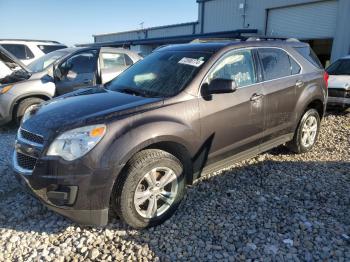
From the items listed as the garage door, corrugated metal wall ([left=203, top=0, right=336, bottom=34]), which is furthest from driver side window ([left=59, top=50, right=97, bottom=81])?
corrugated metal wall ([left=203, top=0, right=336, bottom=34])

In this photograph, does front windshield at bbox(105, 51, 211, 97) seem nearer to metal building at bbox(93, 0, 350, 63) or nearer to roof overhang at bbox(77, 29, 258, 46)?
roof overhang at bbox(77, 29, 258, 46)

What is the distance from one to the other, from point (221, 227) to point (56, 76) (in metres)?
5.12

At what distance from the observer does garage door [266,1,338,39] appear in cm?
1428

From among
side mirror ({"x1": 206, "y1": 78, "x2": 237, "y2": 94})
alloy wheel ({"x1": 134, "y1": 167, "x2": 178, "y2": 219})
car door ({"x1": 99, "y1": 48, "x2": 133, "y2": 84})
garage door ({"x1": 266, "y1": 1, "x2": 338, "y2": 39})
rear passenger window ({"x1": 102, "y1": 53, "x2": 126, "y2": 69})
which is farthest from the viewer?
garage door ({"x1": 266, "y1": 1, "x2": 338, "y2": 39})

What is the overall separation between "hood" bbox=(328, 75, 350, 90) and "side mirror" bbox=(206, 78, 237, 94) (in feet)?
19.5

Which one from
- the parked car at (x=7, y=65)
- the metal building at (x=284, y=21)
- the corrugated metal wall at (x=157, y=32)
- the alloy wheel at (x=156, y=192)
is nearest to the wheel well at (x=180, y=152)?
the alloy wheel at (x=156, y=192)

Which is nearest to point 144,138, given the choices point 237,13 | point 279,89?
point 279,89

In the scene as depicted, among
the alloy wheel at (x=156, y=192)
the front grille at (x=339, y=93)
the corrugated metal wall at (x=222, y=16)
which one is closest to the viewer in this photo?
the alloy wheel at (x=156, y=192)

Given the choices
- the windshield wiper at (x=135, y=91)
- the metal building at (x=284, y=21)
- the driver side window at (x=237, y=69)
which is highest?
the metal building at (x=284, y=21)

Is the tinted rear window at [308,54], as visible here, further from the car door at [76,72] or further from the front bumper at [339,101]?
the car door at [76,72]

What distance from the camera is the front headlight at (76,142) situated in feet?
9.31

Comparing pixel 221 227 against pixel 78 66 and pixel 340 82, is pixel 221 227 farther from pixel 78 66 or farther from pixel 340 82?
pixel 340 82

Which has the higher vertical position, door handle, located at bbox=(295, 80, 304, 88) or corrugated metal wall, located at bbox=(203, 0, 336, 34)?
corrugated metal wall, located at bbox=(203, 0, 336, 34)

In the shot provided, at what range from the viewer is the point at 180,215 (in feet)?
11.8
